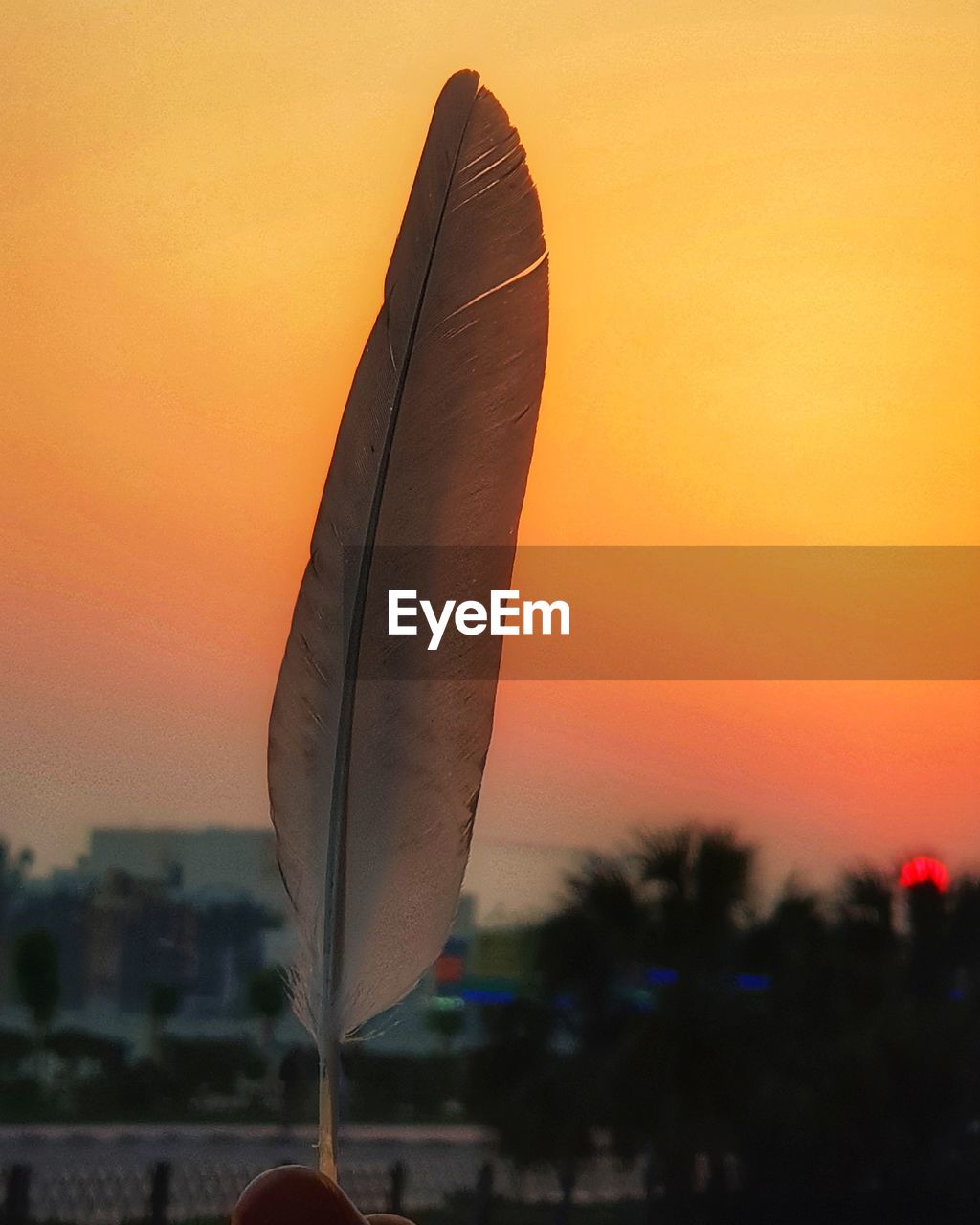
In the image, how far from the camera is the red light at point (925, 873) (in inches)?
70.4

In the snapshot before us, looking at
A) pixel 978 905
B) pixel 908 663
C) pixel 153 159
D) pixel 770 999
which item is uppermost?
pixel 153 159

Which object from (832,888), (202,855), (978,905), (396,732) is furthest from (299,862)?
(978,905)

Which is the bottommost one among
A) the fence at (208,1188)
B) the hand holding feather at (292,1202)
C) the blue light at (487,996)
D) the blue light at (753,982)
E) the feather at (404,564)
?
the fence at (208,1188)

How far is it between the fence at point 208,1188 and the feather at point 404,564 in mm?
536

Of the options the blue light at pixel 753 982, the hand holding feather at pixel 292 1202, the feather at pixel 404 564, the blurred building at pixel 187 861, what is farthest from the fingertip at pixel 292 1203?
the blue light at pixel 753 982

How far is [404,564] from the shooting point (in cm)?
136

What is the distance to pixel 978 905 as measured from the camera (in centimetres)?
178

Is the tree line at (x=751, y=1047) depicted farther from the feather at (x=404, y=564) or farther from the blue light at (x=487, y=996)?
the feather at (x=404, y=564)

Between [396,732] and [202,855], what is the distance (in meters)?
0.50

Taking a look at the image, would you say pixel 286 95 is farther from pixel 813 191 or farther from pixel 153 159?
pixel 813 191

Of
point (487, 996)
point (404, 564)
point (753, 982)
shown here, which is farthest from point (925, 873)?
point (404, 564)

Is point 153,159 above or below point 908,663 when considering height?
above

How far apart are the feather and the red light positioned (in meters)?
0.69

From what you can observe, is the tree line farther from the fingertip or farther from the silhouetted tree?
the fingertip
